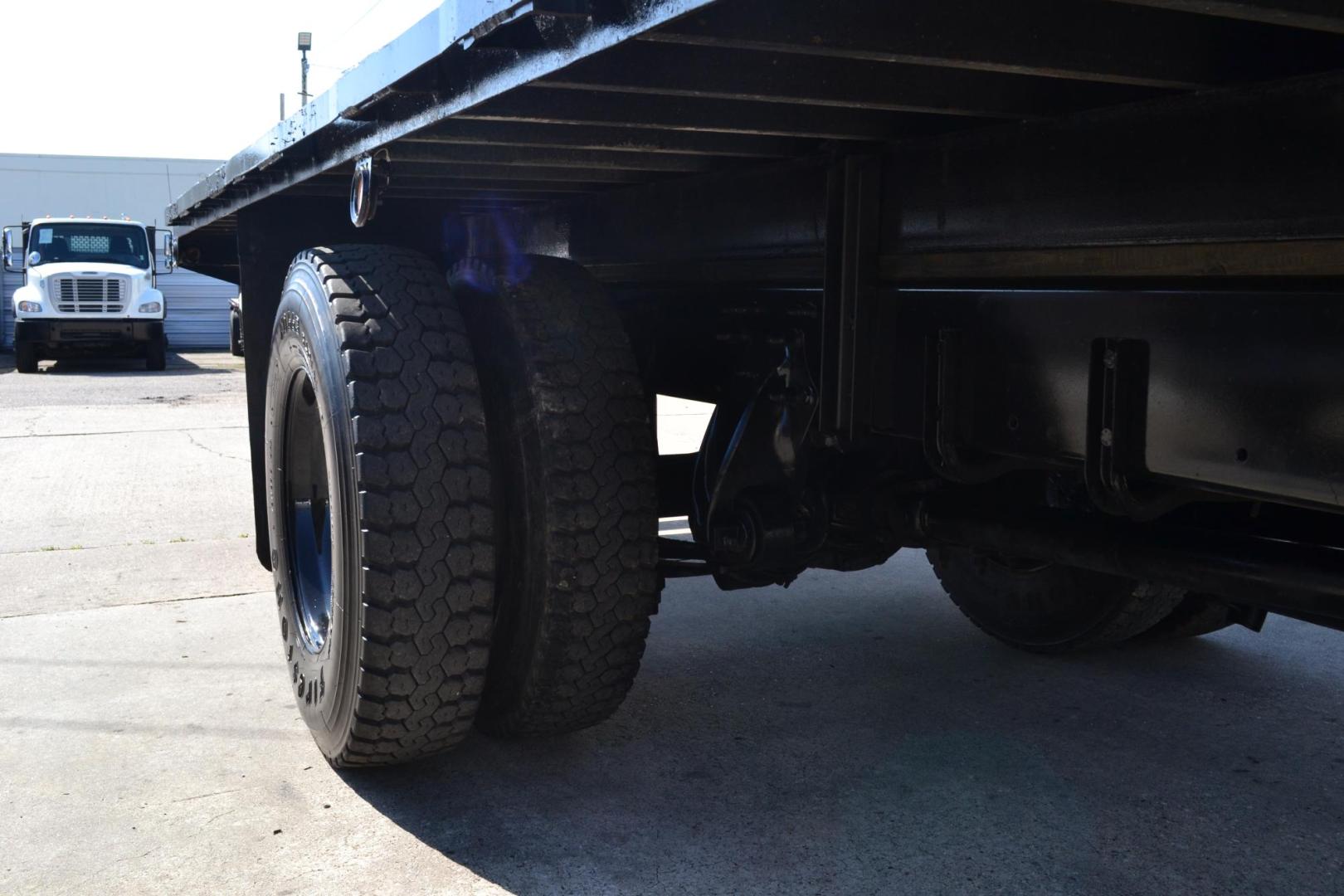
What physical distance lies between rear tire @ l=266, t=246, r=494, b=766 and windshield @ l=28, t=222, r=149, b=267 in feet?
61.2

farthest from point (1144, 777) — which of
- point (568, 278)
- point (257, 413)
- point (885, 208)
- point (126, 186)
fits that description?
point (126, 186)

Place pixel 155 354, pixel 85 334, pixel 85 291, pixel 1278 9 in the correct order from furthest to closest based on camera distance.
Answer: pixel 155 354 → pixel 85 291 → pixel 85 334 → pixel 1278 9

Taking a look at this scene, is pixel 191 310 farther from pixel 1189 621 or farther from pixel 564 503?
pixel 564 503

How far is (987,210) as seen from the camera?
2.29 m

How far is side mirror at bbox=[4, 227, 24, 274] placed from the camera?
64.3 ft

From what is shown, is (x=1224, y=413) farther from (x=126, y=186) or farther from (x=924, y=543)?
(x=126, y=186)

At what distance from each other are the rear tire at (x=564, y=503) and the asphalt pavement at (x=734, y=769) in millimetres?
315

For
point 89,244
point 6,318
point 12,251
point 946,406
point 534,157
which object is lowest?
point 6,318

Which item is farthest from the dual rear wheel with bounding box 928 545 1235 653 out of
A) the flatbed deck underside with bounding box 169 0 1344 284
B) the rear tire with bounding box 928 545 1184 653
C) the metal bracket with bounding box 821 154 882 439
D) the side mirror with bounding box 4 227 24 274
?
the side mirror with bounding box 4 227 24 274

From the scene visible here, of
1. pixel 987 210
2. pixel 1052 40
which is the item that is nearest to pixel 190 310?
pixel 987 210

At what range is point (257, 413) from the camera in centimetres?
442

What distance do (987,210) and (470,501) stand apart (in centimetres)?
123

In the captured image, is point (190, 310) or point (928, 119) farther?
point (190, 310)

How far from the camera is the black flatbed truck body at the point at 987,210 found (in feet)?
5.91
